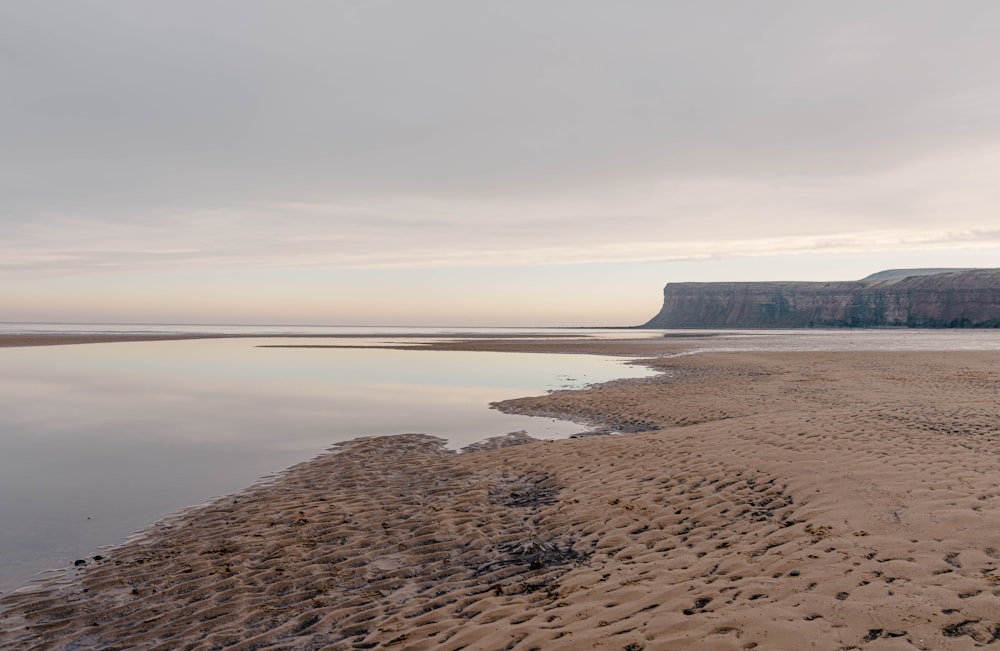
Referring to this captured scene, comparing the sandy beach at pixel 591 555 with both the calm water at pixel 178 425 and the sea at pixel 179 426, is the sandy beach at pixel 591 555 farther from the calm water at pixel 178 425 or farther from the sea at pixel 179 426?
the sea at pixel 179 426

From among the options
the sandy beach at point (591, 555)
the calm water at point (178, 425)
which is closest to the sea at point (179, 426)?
the calm water at point (178, 425)

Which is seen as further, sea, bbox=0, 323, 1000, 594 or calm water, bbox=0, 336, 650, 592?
calm water, bbox=0, 336, 650, 592

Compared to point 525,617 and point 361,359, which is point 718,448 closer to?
point 525,617

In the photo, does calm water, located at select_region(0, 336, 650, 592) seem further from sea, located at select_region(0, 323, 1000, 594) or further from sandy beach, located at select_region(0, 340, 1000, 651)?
sandy beach, located at select_region(0, 340, 1000, 651)

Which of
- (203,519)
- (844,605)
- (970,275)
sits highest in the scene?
(970,275)

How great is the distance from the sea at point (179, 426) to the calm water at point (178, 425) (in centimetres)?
5

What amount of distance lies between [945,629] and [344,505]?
8.60 m

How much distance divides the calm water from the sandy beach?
1316mm

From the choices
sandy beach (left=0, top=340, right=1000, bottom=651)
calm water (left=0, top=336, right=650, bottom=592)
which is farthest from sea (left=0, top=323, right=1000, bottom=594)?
sandy beach (left=0, top=340, right=1000, bottom=651)

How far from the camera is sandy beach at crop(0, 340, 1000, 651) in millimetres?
5547

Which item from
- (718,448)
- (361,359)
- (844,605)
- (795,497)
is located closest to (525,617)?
(844,605)

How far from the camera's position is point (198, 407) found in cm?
2427

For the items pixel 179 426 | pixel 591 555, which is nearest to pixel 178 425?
pixel 179 426

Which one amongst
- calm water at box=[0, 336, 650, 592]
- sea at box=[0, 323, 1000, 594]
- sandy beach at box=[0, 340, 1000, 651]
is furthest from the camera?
calm water at box=[0, 336, 650, 592]
